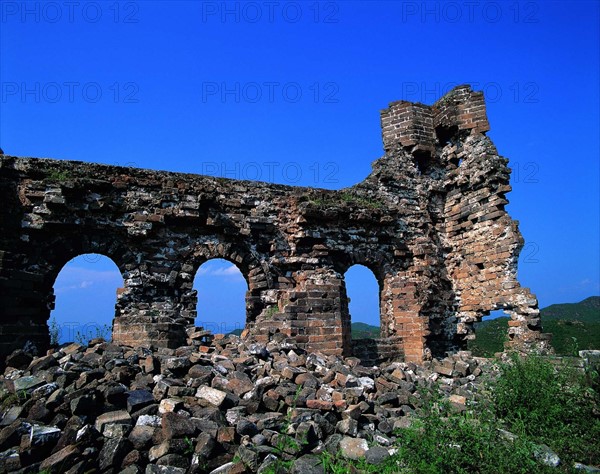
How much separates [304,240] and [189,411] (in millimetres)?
5701

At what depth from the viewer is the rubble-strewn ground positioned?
4.54m

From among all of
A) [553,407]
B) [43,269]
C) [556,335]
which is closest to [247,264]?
A: [43,269]

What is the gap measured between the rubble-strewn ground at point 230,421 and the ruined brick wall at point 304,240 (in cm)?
207

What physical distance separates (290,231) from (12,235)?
549 centimetres

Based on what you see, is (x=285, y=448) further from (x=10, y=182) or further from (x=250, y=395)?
(x=10, y=182)

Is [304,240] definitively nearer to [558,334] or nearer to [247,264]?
[247,264]

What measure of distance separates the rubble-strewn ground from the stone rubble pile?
0.01 m

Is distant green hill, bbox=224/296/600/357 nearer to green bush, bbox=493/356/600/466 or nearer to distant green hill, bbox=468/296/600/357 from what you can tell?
distant green hill, bbox=468/296/600/357

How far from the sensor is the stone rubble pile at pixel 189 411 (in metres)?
4.52

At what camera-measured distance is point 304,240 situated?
1048 cm

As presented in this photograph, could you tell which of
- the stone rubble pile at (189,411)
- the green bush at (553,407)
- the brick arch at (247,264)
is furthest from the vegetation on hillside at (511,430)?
the brick arch at (247,264)

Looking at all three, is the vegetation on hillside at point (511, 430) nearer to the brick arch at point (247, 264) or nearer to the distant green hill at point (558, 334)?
the brick arch at point (247, 264)

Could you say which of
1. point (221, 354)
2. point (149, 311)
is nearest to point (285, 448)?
point (221, 354)

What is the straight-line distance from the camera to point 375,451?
196 inches
